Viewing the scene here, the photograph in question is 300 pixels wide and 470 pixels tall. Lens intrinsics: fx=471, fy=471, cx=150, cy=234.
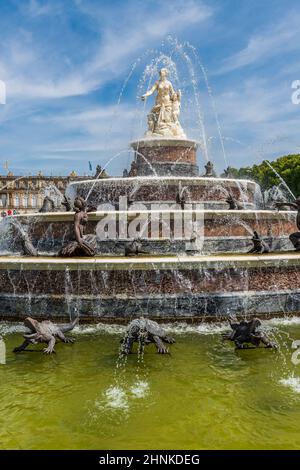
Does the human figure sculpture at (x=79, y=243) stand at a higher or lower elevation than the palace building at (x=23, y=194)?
lower

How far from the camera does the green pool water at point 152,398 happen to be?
239 inches

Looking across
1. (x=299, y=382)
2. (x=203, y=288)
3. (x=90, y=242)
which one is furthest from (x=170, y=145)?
(x=299, y=382)

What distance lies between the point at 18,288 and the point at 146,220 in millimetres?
5256

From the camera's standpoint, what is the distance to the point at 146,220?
16047 millimetres

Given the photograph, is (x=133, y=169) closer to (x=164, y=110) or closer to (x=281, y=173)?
(x=164, y=110)

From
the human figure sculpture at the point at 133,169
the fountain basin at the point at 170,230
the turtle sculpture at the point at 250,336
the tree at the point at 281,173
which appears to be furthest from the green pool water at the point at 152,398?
the tree at the point at 281,173

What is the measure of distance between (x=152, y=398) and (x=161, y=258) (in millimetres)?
5553

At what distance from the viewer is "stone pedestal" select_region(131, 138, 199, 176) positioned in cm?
2455

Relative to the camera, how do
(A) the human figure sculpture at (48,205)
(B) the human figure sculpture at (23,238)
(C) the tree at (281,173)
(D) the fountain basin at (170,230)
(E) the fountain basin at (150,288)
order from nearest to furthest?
1. (E) the fountain basin at (150,288)
2. (B) the human figure sculpture at (23,238)
3. (D) the fountain basin at (170,230)
4. (A) the human figure sculpture at (48,205)
5. (C) the tree at (281,173)

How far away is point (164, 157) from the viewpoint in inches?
973

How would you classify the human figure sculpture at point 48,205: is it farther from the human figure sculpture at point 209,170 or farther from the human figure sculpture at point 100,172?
the human figure sculpture at point 209,170

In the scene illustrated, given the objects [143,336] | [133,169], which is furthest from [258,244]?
[133,169]

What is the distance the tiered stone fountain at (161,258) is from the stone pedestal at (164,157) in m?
0.05

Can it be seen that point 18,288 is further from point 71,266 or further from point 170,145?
point 170,145
